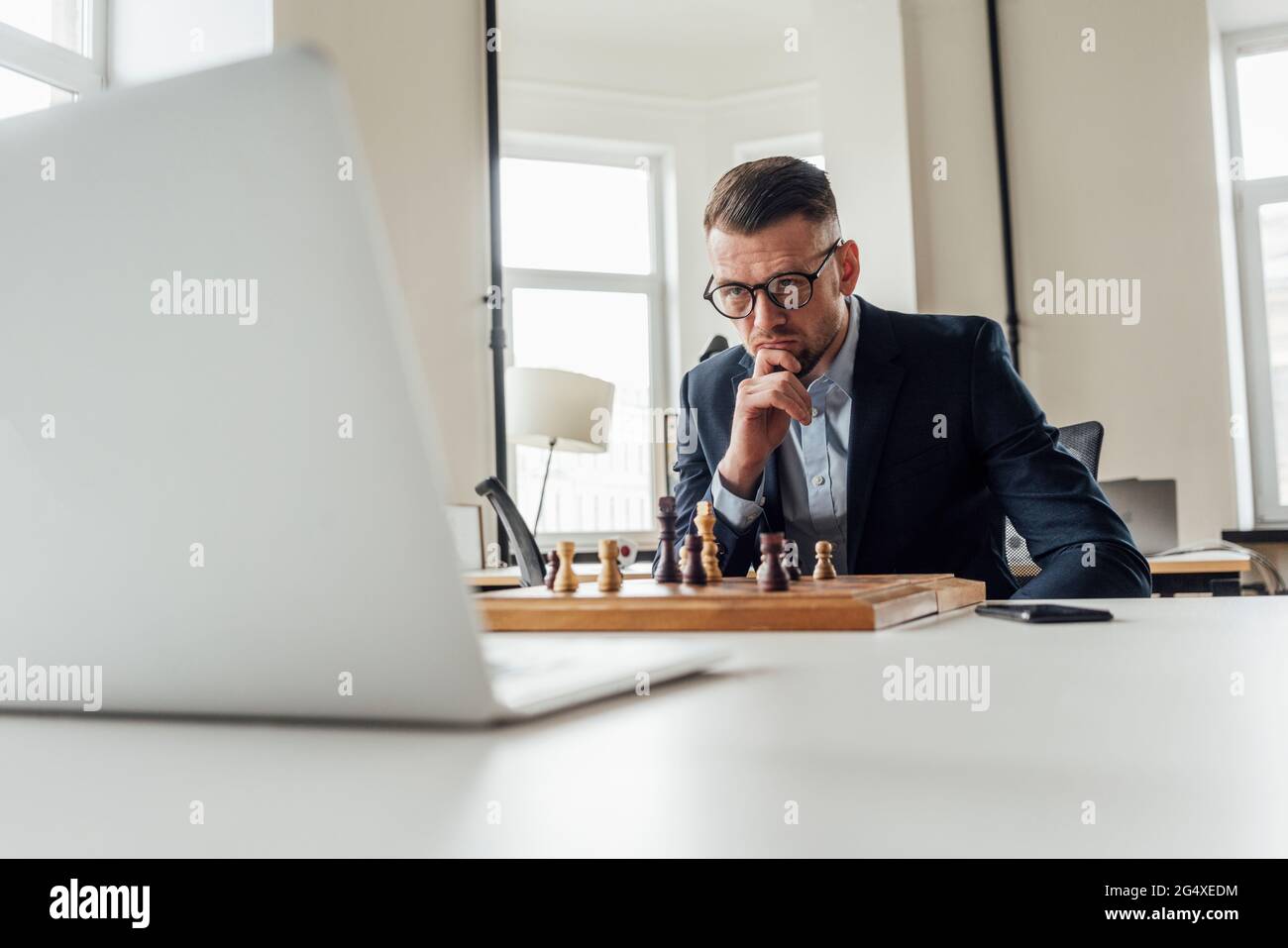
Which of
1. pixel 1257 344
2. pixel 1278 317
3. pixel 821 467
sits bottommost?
pixel 821 467

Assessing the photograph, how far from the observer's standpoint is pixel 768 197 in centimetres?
191

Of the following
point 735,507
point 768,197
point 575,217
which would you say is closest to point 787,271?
point 768,197

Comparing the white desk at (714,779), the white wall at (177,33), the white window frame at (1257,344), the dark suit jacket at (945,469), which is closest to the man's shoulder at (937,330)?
the dark suit jacket at (945,469)

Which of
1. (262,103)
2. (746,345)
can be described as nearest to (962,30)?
(746,345)

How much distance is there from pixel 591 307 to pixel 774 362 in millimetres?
3457

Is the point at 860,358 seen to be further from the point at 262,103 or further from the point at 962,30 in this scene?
the point at 962,30

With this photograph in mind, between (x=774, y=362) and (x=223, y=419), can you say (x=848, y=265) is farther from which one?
(x=223, y=419)

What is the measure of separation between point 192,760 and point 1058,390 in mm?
4563

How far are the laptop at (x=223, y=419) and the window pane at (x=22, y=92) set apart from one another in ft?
9.84

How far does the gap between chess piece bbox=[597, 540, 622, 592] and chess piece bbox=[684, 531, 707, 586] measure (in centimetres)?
11

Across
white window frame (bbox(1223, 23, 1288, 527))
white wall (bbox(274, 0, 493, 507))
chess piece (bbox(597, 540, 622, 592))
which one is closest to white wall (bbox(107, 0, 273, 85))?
white wall (bbox(274, 0, 493, 507))

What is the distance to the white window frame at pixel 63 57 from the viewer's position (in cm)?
304

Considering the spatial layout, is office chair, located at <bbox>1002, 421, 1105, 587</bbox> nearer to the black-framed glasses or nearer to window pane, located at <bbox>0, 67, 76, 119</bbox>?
the black-framed glasses

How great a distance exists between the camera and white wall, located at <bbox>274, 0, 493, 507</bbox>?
154 inches
